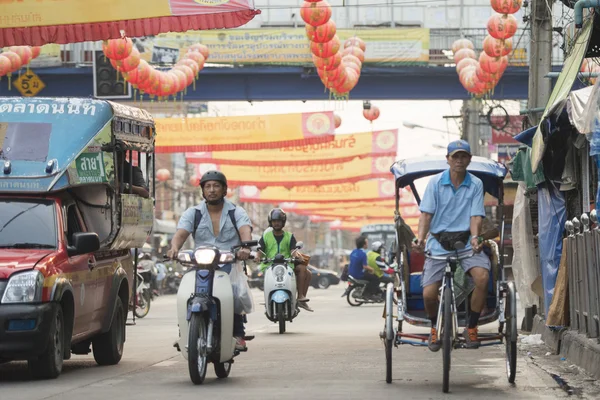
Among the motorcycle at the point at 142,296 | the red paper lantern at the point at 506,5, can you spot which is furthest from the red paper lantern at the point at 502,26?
the motorcycle at the point at 142,296

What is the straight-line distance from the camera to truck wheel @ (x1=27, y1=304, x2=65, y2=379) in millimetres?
11180

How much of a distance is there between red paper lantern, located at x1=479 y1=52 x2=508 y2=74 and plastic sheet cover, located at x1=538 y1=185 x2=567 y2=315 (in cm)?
853

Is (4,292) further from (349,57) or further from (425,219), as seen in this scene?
(349,57)

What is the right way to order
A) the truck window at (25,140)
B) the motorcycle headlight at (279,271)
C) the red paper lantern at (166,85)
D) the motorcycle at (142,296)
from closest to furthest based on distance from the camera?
the truck window at (25,140) < the motorcycle headlight at (279,271) < the motorcycle at (142,296) < the red paper lantern at (166,85)

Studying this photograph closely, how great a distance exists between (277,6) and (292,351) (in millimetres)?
18997

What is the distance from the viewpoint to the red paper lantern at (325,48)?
2344cm

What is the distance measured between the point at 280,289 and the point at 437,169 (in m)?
7.28

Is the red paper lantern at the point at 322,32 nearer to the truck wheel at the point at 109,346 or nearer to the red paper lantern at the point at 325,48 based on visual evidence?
the red paper lantern at the point at 325,48

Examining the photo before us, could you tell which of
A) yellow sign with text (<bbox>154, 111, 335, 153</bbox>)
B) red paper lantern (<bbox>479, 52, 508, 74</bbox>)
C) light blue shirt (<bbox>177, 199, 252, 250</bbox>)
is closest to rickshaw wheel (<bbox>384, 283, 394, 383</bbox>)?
light blue shirt (<bbox>177, 199, 252, 250</bbox>)

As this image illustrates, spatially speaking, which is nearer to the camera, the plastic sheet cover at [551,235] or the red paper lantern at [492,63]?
the plastic sheet cover at [551,235]

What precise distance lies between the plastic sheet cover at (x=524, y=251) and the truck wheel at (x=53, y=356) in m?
8.25

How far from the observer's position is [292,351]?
15.4 meters

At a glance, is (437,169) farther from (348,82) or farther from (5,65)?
(5,65)

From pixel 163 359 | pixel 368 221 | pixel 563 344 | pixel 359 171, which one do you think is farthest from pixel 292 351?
pixel 368 221
